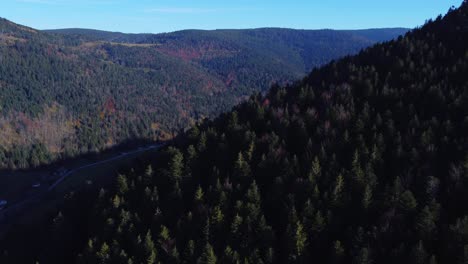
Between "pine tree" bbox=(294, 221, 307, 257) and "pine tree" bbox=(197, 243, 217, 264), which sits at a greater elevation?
"pine tree" bbox=(294, 221, 307, 257)

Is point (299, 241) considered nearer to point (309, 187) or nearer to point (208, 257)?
point (309, 187)

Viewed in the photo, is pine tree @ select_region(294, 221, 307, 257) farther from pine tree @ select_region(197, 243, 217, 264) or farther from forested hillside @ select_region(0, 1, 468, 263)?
pine tree @ select_region(197, 243, 217, 264)

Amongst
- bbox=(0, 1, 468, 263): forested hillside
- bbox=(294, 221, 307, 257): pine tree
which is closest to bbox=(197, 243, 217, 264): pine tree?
bbox=(0, 1, 468, 263): forested hillside

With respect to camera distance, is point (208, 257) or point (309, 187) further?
point (309, 187)

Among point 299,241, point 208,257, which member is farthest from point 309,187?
point 208,257

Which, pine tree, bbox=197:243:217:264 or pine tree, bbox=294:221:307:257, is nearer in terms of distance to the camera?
pine tree, bbox=294:221:307:257

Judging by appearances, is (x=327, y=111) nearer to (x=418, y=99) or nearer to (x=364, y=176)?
(x=418, y=99)

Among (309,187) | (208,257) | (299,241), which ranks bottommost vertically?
(208,257)

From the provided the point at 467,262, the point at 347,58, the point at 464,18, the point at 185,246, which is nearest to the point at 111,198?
the point at 185,246
